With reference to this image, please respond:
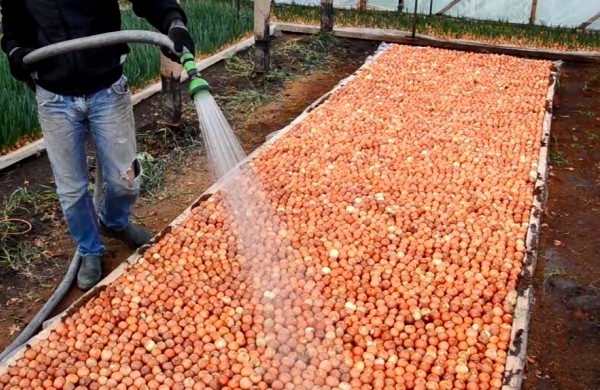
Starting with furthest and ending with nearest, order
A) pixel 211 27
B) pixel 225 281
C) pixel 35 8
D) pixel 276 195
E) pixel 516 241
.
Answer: pixel 211 27
pixel 276 195
pixel 516 241
pixel 225 281
pixel 35 8

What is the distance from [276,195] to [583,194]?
2.21 m

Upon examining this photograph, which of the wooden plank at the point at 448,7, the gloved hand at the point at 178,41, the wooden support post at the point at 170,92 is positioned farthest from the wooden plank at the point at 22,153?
the wooden plank at the point at 448,7

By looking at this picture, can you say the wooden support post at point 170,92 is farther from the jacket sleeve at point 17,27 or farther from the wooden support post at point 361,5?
the wooden support post at point 361,5

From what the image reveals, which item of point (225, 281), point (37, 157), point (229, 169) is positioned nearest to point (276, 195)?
point (229, 169)

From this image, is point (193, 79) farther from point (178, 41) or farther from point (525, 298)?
point (525, 298)

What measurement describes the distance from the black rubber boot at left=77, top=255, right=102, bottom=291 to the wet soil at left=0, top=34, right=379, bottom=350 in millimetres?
62

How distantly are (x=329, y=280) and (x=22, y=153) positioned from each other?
262 centimetres

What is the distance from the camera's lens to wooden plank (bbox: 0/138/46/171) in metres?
4.16

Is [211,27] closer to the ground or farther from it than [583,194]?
farther from it

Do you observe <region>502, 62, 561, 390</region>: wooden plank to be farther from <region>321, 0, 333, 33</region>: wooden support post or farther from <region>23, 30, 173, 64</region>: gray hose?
<region>321, 0, 333, 33</region>: wooden support post

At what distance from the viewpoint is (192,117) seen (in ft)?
17.6

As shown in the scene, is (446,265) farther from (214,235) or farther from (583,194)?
(583,194)

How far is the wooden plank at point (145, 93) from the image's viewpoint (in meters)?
4.21

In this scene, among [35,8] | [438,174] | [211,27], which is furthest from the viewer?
[211,27]
